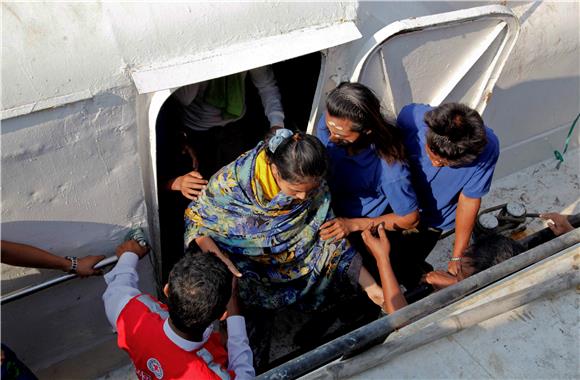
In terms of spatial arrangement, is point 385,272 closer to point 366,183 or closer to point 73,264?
point 366,183

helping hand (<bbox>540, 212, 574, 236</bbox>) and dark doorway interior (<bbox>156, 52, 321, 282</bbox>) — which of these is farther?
dark doorway interior (<bbox>156, 52, 321, 282</bbox>)

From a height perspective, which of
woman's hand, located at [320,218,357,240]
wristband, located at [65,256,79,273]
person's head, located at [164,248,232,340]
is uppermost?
person's head, located at [164,248,232,340]

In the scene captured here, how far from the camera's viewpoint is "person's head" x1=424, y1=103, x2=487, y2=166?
2184 millimetres

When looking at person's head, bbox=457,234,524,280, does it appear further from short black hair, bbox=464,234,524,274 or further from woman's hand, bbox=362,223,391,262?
woman's hand, bbox=362,223,391,262

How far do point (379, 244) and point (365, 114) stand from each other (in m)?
0.64

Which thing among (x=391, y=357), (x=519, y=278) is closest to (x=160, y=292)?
(x=391, y=357)

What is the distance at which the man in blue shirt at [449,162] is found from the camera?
220 centimetres

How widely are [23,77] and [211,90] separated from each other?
1.01 m

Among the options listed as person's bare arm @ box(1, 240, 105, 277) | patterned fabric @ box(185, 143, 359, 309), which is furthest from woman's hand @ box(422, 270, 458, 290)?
person's bare arm @ box(1, 240, 105, 277)

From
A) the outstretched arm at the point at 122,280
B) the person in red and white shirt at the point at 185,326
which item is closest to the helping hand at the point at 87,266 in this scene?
the outstretched arm at the point at 122,280

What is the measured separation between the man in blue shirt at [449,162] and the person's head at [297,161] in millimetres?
551

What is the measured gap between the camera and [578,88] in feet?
13.1

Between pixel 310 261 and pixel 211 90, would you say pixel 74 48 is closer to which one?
pixel 211 90

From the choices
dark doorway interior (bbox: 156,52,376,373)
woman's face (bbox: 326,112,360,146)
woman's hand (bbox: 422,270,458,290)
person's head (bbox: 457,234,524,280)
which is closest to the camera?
person's head (bbox: 457,234,524,280)
